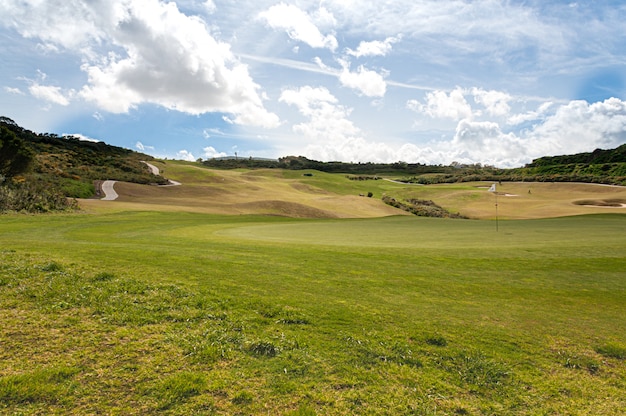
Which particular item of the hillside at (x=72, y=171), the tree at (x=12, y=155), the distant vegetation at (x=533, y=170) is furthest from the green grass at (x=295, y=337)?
the distant vegetation at (x=533, y=170)

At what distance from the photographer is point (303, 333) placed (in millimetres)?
7629

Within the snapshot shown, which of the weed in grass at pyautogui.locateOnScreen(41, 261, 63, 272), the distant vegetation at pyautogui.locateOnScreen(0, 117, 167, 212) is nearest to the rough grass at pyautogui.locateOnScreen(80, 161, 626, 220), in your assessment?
the distant vegetation at pyautogui.locateOnScreen(0, 117, 167, 212)

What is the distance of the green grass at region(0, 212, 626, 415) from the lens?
557 centimetres

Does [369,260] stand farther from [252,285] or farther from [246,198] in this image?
[246,198]

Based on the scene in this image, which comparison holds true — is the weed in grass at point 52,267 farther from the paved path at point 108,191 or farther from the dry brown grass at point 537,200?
the dry brown grass at point 537,200

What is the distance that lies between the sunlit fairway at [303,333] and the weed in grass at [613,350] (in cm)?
4

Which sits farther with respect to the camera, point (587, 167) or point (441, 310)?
point (587, 167)

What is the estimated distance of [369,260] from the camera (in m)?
15.0

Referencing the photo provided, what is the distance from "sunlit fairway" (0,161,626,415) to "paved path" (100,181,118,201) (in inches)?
1661

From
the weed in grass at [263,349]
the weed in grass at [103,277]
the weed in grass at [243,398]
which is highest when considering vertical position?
the weed in grass at [103,277]

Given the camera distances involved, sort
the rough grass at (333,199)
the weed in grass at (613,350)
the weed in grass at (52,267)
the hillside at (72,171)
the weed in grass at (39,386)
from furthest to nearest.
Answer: the rough grass at (333,199) → the hillside at (72,171) → the weed in grass at (52,267) → the weed in grass at (613,350) → the weed in grass at (39,386)

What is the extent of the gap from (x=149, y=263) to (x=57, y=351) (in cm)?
577

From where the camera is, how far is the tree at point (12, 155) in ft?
135

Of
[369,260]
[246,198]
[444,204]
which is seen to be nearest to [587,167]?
[444,204]
